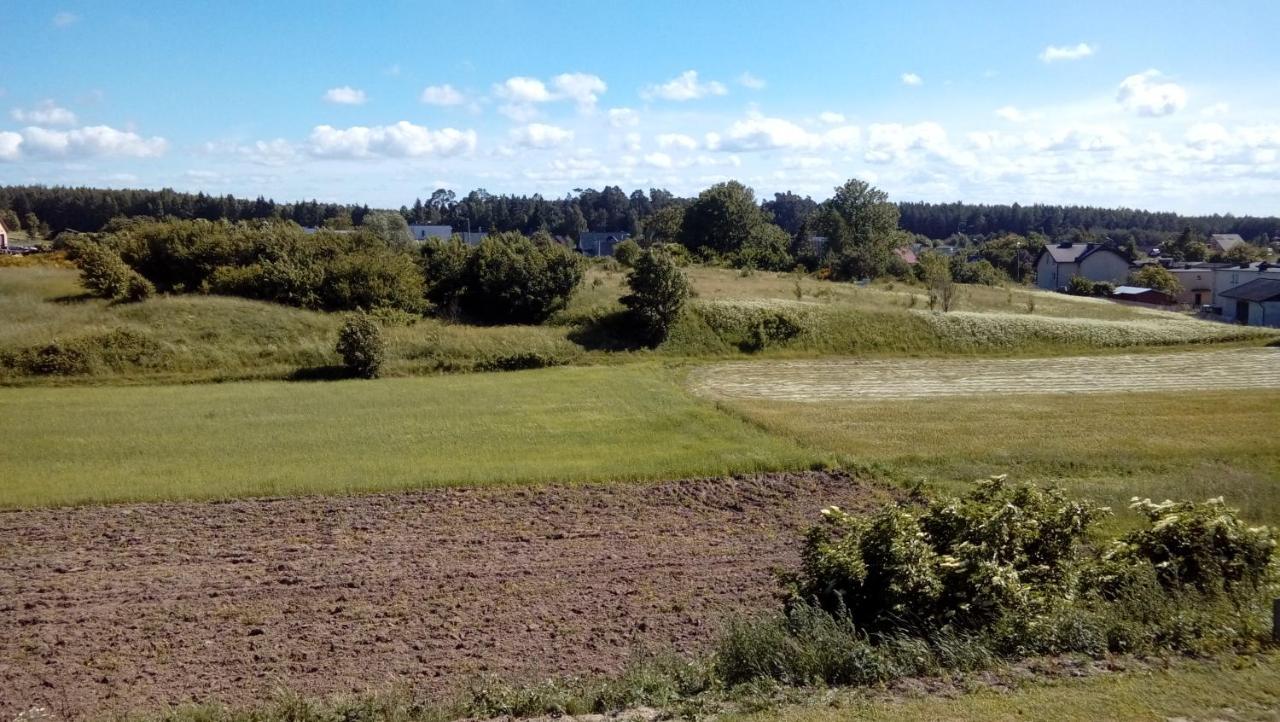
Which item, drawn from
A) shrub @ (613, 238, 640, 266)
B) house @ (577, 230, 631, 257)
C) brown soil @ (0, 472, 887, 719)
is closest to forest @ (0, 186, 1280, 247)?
house @ (577, 230, 631, 257)

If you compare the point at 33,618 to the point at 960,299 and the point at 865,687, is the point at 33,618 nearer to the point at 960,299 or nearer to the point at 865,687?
the point at 865,687

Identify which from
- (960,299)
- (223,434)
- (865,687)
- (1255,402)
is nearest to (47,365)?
(223,434)

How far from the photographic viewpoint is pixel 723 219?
86125 mm

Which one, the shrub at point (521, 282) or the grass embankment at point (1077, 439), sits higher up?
the shrub at point (521, 282)

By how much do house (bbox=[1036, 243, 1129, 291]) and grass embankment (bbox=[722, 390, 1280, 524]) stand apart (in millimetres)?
76591

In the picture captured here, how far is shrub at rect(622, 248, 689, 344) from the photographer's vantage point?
42844mm

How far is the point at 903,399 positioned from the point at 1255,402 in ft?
38.9

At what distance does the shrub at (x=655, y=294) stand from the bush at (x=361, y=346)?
12.9 metres

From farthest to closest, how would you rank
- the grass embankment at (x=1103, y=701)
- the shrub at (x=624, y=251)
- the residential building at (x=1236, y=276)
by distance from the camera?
the residential building at (x=1236, y=276), the shrub at (x=624, y=251), the grass embankment at (x=1103, y=701)

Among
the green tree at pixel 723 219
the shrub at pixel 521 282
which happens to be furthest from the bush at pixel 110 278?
the green tree at pixel 723 219

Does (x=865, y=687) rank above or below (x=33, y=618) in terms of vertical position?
above

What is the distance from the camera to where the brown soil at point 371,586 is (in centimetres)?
1159

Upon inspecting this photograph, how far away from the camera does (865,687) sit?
8438 mm

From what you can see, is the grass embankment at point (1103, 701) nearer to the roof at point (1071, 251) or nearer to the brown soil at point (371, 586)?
the brown soil at point (371, 586)
